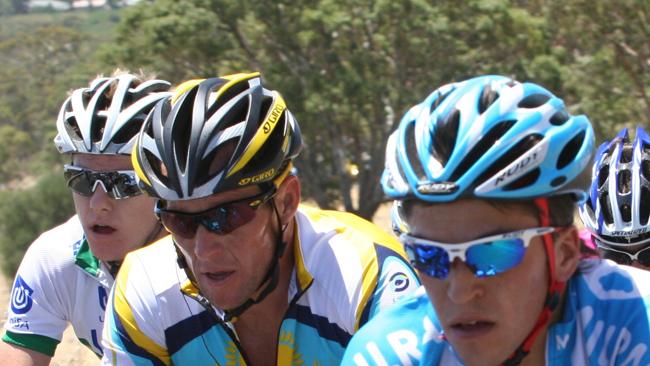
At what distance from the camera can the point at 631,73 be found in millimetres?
20922

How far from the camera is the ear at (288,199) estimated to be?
10.8ft

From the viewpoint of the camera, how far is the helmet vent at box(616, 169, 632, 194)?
4270 mm

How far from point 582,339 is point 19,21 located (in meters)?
127

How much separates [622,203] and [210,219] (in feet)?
6.90

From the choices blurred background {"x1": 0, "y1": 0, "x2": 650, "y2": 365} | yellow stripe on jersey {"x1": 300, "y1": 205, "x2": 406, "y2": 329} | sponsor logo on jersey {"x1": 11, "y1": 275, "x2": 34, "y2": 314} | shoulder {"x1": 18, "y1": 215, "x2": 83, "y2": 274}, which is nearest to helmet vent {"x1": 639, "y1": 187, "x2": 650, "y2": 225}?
yellow stripe on jersey {"x1": 300, "y1": 205, "x2": 406, "y2": 329}

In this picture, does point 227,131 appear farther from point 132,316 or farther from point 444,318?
point 444,318

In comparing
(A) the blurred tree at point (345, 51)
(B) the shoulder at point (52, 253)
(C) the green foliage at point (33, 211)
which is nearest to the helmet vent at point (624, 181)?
(B) the shoulder at point (52, 253)

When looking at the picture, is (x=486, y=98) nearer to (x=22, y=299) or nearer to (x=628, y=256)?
(x=628, y=256)

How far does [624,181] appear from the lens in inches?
169

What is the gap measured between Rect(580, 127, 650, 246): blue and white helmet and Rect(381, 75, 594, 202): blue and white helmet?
1.84m

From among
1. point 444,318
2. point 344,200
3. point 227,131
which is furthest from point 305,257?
point 344,200

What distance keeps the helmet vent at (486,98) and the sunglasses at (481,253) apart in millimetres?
349

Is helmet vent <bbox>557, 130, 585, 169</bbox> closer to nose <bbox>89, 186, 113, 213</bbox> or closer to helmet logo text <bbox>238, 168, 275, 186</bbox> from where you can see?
helmet logo text <bbox>238, 168, 275, 186</bbox>

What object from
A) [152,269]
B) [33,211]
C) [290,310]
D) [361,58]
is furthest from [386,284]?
[33,211]
